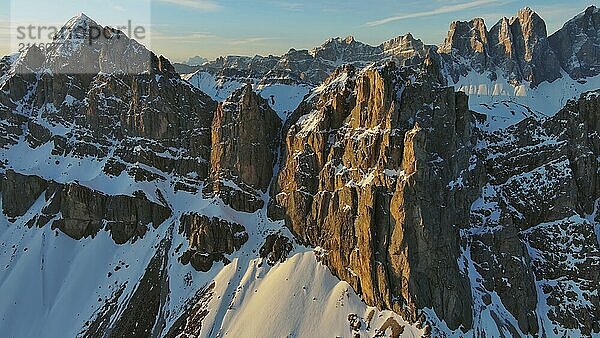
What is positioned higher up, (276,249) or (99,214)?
(99,214)

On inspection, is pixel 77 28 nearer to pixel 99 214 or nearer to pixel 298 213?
pixel 99 214

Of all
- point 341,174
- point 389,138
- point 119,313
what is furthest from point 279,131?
point 119,313

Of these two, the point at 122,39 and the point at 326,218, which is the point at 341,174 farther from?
the point at 122,39

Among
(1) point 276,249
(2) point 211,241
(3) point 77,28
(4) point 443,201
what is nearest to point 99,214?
(2) point 211,241

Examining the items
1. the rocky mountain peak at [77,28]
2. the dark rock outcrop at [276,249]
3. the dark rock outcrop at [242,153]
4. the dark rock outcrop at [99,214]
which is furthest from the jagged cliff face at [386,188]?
the rocky mountain peak at [77,28]

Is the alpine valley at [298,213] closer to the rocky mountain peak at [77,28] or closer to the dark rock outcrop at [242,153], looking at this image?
the dark rock outcrop at [242,153]

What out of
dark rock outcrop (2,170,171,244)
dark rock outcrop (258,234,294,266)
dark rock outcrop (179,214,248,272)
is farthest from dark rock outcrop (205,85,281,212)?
dark rock outcrop (2,170,171,244)

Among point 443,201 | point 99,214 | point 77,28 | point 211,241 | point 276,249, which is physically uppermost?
point 77,28

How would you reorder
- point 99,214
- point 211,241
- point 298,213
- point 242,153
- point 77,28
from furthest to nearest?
point 77,28, point 242,153, point 99,214, point 211,241, point 298,213
